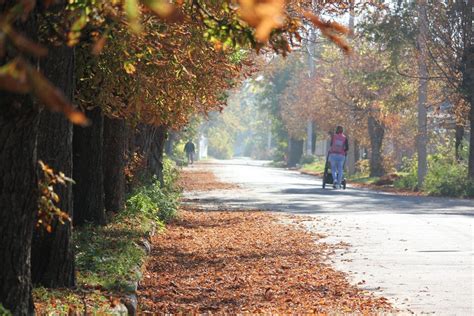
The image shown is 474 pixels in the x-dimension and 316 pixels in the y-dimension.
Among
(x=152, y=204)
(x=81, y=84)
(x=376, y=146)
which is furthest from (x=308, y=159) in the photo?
(x=81, y=84)

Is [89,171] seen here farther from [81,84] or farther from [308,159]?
[308,159]

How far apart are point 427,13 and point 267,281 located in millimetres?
25127

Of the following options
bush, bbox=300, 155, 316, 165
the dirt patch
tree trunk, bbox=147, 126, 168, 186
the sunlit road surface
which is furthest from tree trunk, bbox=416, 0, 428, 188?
bush, bbox=300, 155, 316, 165

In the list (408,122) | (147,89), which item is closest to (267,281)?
(147,89)

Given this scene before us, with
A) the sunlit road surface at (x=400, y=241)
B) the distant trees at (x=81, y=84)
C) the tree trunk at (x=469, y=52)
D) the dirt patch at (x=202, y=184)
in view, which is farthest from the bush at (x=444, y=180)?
the distant trees at (x=81, y=84)

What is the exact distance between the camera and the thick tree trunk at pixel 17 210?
5988 mm

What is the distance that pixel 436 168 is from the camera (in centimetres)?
3788

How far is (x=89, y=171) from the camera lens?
14.4 metres

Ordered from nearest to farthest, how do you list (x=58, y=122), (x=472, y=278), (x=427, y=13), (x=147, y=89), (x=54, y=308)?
(x=54, y=308) → (x=58, y=122) → (x=472, y=278) → (x=147, y=89) → (x=427, y=13)

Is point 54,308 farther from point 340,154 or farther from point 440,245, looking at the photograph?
point 340,154

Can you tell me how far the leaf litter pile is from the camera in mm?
9352

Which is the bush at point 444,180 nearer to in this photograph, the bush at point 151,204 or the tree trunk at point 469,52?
the tree trunk at point 469,52

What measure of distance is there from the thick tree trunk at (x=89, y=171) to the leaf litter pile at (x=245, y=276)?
1121mm

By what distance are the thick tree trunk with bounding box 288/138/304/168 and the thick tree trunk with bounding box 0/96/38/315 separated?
287 ft
